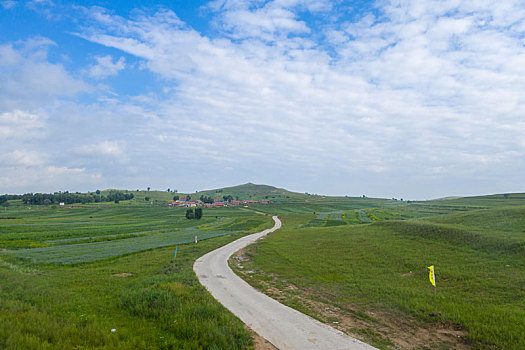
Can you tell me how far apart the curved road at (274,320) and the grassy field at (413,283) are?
978 millimetres

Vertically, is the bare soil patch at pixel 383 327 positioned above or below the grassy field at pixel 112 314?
below

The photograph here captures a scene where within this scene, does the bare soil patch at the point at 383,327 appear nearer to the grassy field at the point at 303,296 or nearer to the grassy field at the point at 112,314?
the grassy field at the point at 303,296

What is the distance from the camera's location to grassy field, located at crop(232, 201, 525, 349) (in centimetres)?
1317

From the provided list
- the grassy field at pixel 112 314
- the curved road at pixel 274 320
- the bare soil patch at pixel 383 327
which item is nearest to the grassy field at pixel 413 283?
the bare soil patch at pixel 383 327

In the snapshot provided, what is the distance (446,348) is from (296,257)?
21738 millimetres

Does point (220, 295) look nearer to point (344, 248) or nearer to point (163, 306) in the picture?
point (163, 306)

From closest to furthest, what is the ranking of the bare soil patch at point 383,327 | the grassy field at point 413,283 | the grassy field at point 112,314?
the grassy field at point 112,314 < the bare soil patch at point 383,327 < the grassy field at point 413,283

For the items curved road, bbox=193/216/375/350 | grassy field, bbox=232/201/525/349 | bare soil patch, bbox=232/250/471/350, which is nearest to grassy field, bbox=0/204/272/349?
curved road, bbox=193/216/375/350

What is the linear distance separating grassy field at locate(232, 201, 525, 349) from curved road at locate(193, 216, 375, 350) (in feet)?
3.21

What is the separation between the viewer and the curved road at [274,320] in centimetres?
1178

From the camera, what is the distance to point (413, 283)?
70.5 ft

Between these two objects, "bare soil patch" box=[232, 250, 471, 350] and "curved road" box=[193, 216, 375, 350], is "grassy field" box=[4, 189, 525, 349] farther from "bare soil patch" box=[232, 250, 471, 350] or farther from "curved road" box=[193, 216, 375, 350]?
"curved road" box=[193, 216, 375, 350]

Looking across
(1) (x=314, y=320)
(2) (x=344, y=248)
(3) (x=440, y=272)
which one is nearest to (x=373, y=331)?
(1) (x=314, y=320)

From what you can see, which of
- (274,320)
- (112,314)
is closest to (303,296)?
(274,320)
